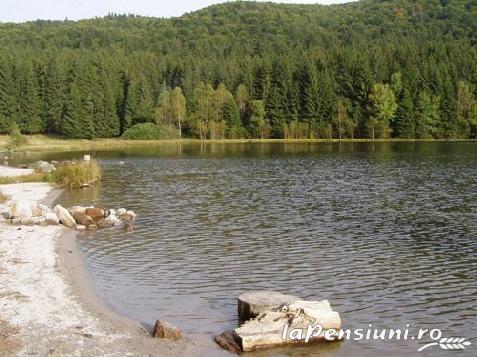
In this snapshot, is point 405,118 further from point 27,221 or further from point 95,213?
point 27,221

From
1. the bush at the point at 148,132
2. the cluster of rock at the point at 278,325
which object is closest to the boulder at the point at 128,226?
the cluster of rock at the point at 278,325

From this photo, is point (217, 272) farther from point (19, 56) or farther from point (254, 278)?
point (19, 56)

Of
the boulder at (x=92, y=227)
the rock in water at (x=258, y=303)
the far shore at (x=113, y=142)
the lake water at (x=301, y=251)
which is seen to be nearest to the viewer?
the rock in water at (x=258, y=303)

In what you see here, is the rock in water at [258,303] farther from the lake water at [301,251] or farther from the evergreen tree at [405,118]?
the evergreen tree at [405,118]

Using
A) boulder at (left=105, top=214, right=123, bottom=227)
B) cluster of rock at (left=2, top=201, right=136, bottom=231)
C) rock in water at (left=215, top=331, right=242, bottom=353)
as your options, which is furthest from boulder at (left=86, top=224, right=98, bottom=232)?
rock in water at (left=215, top=331, right=242, bottom=353)

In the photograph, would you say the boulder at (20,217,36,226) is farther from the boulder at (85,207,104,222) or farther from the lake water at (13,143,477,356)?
the lake water at (13,143,477,356)

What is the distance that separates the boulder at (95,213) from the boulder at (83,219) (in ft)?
1.48

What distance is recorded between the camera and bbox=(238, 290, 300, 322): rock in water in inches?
657

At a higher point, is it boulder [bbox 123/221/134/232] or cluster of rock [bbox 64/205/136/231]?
cluster of rock [bbox 64/205/136/231]

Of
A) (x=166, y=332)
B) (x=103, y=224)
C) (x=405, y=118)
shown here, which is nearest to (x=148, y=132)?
(x=405, y=118)

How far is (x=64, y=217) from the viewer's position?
33.3 m

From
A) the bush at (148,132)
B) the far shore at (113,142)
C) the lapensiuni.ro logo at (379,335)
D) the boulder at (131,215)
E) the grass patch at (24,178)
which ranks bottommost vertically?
the lapensiuni.ro logo at (379,335)

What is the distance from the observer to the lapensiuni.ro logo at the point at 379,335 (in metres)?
15.6

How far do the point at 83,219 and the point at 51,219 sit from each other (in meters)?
1.83
